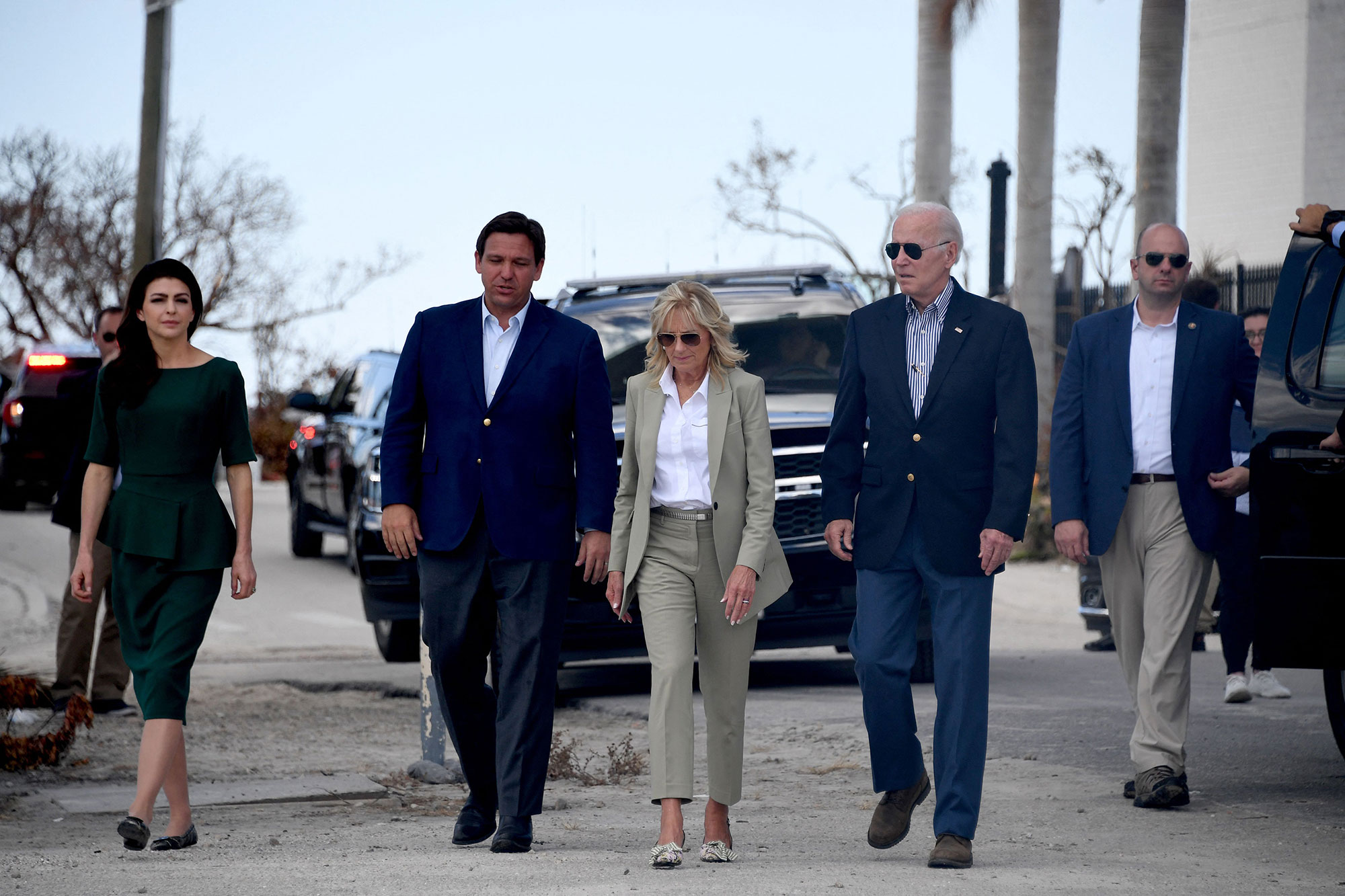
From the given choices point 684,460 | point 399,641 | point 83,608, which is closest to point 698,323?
point 684,460

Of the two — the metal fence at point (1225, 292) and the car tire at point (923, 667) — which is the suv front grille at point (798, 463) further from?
the metal fence at point (1225, 292)

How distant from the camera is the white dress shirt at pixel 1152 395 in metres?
Answer: 6.37

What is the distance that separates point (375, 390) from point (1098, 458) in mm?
8614

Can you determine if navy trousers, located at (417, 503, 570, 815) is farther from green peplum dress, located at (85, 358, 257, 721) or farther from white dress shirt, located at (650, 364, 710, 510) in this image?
green peplum dress, located at (85, 358, 257, 721)

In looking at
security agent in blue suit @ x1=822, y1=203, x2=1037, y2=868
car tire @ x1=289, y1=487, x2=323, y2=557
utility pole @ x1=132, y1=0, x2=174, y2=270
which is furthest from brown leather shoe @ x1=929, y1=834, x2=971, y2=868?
car tire @ x1=289, y1=487, x2=323, y2=557

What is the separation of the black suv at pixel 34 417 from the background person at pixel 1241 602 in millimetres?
16555

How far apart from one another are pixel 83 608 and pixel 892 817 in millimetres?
5062

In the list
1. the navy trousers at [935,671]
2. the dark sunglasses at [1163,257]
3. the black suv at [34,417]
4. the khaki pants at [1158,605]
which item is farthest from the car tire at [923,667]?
the black suv at [34,417]

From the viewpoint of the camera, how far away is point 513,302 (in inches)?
224

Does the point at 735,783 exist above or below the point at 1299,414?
below

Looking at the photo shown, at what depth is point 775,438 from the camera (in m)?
8.63

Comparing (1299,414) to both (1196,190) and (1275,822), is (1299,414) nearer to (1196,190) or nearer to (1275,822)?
(1275,822)

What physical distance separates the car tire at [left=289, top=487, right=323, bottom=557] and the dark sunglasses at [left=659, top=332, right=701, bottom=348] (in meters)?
12.4

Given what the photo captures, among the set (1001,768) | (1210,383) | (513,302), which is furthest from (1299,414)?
(513,302)
